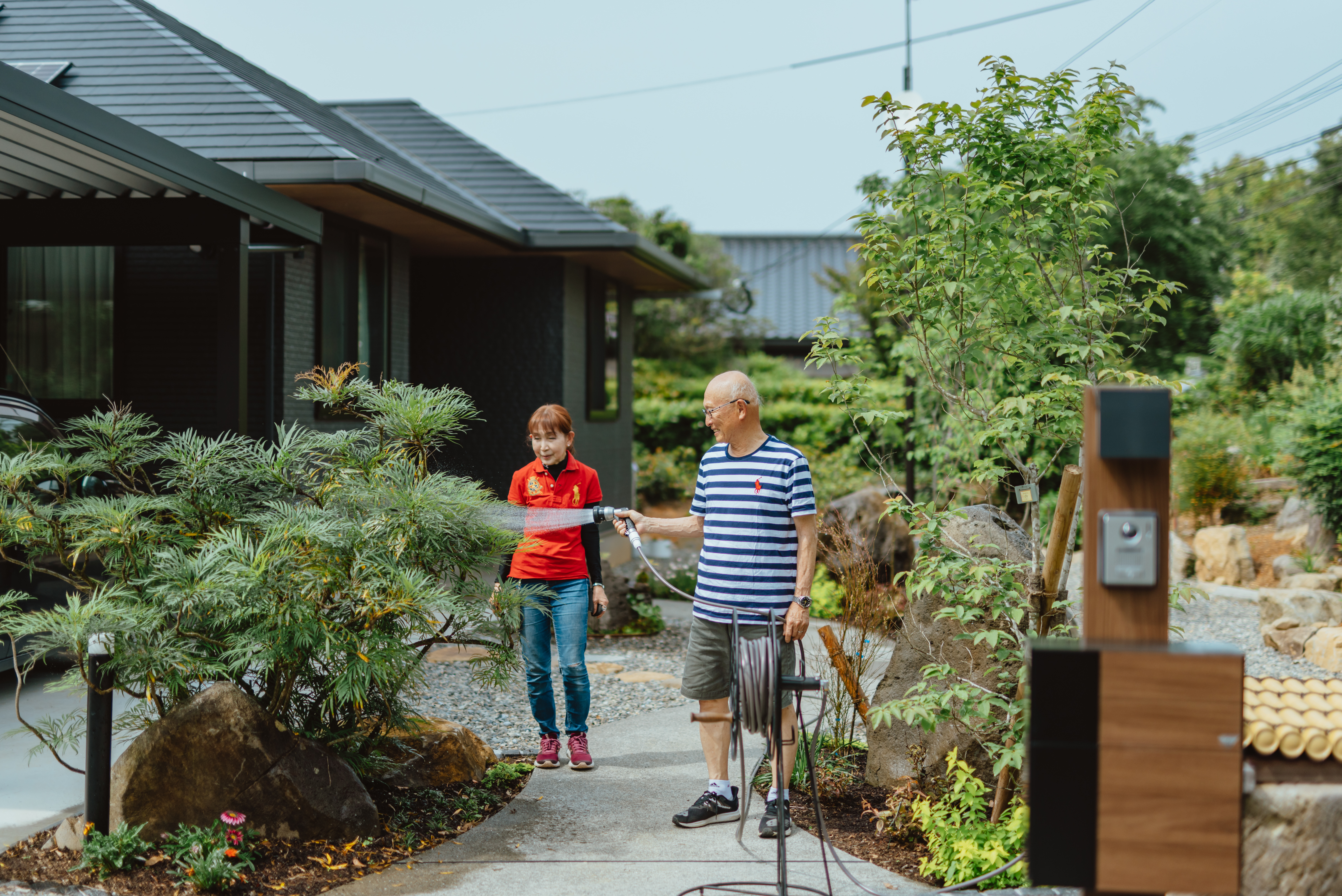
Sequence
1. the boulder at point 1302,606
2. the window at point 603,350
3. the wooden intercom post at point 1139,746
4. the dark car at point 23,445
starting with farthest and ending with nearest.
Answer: the window at point 603,350
the boulder at point 1302,606
the dark car at point 23,445
the wooden intercom post at point 1139,746

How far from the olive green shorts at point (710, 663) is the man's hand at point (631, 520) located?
434mm

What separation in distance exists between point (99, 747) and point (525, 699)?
305cm

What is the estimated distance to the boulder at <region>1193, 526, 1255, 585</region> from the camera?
11.5 metres

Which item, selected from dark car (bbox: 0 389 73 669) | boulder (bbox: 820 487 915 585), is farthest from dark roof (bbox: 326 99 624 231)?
dark car (bbox: 0 389 73 669)

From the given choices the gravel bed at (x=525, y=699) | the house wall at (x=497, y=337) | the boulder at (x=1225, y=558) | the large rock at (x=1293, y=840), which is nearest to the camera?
the large rock at (x=1293, y=840)

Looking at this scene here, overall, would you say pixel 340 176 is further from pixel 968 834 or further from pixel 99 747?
pixel 968 834

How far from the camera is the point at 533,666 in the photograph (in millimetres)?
4777

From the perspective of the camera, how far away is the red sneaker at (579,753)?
4875 mm

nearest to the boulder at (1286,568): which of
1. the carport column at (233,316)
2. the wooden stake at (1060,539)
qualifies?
the wooden stake at (1060,539)

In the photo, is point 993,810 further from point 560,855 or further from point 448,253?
point 448,253

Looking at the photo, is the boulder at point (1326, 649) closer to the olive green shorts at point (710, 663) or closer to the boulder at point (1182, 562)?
the boulder at point (1182, 562)

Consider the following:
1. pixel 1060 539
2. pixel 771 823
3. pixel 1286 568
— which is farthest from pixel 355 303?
pixel 1286 568

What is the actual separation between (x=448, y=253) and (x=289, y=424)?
3776 mm

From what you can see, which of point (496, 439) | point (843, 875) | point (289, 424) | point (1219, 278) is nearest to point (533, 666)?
point (843, 875)
